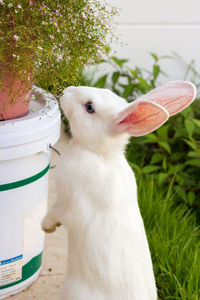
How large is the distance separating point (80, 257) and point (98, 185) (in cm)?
22

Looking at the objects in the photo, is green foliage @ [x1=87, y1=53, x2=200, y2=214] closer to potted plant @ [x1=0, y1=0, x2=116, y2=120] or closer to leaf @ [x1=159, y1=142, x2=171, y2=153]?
leaf @ [x1=159, y1=142, x2=171, y2=153]

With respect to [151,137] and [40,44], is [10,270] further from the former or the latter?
[151,137]

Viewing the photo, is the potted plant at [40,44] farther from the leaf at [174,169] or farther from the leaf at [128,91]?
the leaf at [128,91]

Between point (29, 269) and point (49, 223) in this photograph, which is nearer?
point (49, 223)

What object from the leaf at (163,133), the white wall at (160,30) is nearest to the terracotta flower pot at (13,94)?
the leaf at (163,133)

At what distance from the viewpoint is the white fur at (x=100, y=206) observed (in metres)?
1.33

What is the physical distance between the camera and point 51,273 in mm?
1935

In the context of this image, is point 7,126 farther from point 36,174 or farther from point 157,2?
point 157,2

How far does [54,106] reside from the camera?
1.67 metres

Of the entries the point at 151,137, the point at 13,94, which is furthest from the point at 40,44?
the point at 151,137

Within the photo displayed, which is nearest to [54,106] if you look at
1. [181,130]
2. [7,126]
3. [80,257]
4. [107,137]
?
[7,126]

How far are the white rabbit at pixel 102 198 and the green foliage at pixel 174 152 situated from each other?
3.51 ft

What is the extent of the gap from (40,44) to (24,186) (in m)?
0.46

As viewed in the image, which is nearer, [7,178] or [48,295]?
[7,178]
